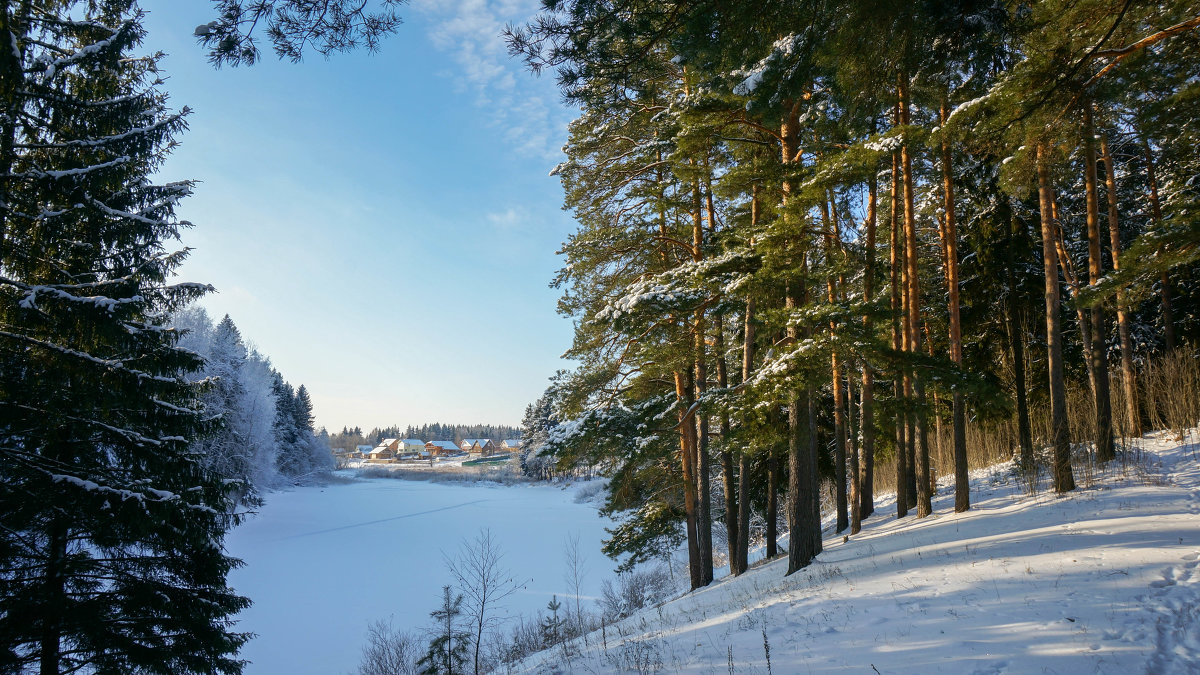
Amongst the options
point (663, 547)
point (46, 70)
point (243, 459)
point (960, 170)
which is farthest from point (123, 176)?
point (243, 459)

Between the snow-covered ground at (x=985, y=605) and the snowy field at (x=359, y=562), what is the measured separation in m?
10.8

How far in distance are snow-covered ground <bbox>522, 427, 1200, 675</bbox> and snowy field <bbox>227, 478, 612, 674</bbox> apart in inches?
427

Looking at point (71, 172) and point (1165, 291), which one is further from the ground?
point (71, 172)

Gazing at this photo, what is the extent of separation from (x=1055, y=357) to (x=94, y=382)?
44.7ft

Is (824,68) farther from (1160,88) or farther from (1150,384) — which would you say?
(1150,384)

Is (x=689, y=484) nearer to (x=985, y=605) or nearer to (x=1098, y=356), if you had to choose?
(x=985, y=605)

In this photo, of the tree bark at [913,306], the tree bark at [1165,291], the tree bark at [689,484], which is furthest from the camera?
the tree bark at [1165,291]

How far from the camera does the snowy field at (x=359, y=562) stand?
15156 millimetres

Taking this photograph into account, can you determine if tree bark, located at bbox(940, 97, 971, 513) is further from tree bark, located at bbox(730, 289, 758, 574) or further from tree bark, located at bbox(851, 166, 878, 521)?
tree bark, located at bbox(730, 289, 758, 574)

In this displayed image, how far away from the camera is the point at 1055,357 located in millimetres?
8805

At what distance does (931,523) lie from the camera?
942 cm

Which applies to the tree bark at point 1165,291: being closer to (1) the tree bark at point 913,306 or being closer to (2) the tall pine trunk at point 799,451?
(1) the tree bark at point 913,306

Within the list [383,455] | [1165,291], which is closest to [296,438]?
[1165,291]

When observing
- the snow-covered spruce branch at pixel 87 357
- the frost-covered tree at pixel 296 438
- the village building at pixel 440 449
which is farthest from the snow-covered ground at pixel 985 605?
the village building at pixel 440 449
